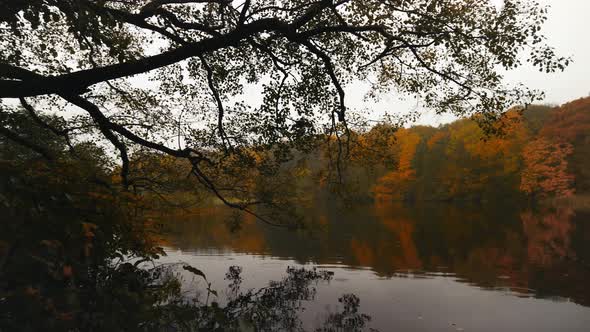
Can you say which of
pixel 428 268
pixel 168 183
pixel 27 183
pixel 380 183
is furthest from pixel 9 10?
pixel 380 183

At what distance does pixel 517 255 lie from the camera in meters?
19.8

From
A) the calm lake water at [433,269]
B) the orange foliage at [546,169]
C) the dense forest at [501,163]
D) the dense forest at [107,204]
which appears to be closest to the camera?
the dense forest at [107,204]

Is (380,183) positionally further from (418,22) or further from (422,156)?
(418,22)

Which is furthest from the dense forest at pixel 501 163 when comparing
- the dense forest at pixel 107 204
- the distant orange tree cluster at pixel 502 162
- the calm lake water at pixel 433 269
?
the dense forest at pixel 107 204

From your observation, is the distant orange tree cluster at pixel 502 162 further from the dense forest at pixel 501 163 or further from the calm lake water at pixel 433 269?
the calm lake water at pixel 433 269

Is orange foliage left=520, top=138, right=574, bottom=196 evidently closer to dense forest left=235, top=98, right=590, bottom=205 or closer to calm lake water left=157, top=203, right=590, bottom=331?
dense forest left=235, top=98, right=590, bottom=205

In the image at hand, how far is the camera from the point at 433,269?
1769 cm

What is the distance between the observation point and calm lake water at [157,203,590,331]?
37.8 feet

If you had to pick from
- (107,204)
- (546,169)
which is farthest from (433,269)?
(546,169)

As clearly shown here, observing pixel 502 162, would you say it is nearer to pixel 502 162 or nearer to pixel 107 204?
pixel 502 162

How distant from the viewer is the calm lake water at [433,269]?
1151cm

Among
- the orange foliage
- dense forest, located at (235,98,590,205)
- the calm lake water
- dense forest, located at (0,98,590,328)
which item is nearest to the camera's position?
dense forest, located at (0,98,590,328)

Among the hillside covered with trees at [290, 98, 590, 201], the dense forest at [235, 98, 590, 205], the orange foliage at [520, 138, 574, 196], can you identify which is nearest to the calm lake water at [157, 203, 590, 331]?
the dense forest at [235, 98, 590, 205]

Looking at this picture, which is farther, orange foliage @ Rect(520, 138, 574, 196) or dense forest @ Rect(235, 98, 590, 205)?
dense forest @ Rect(235, 98, 590, 205)
